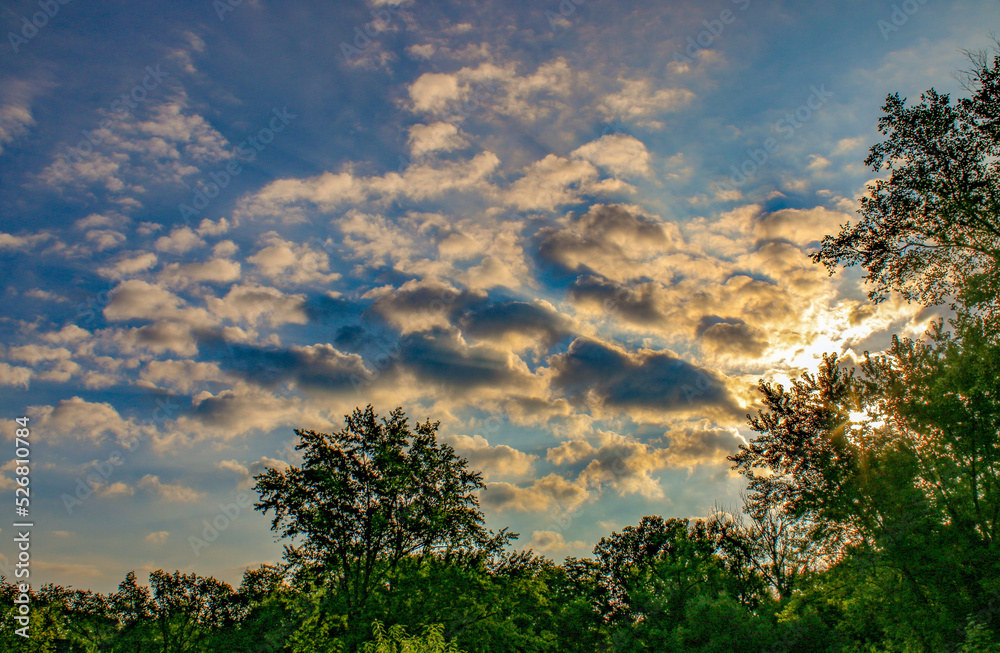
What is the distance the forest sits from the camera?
15914mm

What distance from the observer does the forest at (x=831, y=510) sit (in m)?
15.9

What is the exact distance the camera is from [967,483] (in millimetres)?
20328

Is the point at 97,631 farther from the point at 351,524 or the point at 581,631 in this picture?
the point at 581,631

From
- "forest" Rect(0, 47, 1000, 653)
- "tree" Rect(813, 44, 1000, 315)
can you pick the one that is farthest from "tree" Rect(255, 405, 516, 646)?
"tree" Rect(813, 44, 1000, 315)

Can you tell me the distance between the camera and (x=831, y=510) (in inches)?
934

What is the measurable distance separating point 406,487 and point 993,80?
28803 mm

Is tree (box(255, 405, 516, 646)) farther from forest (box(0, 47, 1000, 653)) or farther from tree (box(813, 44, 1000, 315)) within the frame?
tree (box(813, 44, 1000, 315))

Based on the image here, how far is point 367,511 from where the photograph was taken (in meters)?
29.3

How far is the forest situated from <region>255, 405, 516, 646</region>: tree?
0.11m

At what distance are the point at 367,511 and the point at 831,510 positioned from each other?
912 inches

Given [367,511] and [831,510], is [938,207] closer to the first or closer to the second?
[831,510]

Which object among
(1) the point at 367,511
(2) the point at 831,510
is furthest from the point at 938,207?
(1) the point at 367,511

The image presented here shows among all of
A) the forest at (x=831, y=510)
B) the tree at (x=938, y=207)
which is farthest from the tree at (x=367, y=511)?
the tree at (x=938, y=207)

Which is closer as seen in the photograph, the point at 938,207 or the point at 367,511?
the point at 938,207
